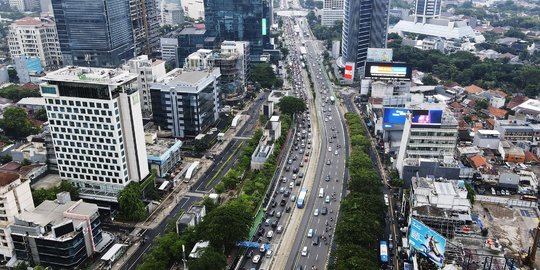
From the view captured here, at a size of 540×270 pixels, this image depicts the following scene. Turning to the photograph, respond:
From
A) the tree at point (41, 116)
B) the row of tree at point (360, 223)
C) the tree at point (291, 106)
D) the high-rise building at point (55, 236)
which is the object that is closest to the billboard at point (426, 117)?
the row of tree at point (360, 223)

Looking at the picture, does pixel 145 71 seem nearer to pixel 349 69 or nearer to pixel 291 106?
pixel 291 106

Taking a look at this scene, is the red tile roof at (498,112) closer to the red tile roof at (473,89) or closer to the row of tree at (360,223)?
the red tile roof at (473,89)

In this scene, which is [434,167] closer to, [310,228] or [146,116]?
[310,228]

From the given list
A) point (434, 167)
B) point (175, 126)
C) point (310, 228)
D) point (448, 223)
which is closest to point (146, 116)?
point (175, 126)

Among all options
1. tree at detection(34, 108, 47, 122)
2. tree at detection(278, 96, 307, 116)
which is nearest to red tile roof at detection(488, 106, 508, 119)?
tree at detection(278, 96, 307, 116)

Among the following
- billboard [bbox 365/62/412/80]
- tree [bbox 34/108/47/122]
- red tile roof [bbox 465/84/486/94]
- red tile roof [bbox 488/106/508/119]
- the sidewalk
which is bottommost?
the sidewalk

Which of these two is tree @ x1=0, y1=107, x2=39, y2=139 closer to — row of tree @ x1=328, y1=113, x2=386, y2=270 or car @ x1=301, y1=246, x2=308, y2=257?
row of tree @ x1=328, y1=113, x2=386, y2=270
